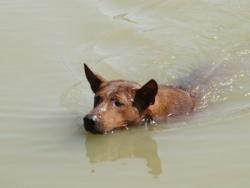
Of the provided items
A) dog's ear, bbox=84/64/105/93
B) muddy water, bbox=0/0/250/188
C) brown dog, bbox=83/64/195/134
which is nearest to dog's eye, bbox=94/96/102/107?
brown dog, bbox=83/64/195/134

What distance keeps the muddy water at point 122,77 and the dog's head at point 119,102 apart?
145 millimetres

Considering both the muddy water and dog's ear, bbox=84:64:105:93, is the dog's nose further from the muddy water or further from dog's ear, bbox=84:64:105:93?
dog's ear, bbox=84:64:105:93

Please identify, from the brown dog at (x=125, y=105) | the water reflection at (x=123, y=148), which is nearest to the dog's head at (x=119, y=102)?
the brown dog at (x=125, y=105)

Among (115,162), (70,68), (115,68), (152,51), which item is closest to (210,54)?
(152,51)

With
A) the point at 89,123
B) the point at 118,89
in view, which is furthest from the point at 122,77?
the point at 89,123

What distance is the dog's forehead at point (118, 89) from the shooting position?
6.91 m

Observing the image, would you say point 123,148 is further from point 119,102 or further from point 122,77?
point 122,77

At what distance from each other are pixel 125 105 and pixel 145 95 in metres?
0.25

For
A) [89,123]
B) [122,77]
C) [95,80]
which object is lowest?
[122,77]

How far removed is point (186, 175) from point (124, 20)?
5.44m

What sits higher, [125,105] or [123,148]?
[125,105]

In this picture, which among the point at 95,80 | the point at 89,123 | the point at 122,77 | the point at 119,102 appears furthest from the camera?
the point at 122,77

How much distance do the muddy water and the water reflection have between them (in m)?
0.01

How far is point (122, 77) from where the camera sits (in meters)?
8.86
